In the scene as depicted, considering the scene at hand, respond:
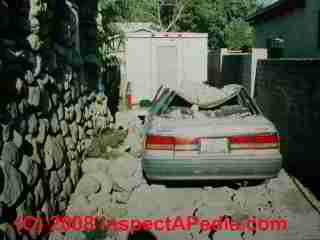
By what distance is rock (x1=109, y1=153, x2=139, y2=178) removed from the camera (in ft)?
18.6

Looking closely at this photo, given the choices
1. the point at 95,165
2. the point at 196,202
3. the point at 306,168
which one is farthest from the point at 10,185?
the point at 306,168

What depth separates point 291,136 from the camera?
6.67 m

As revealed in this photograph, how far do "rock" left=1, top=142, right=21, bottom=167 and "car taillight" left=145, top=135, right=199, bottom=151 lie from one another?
189cm

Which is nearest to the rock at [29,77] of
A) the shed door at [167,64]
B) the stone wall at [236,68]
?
the stone wall at [236,68]

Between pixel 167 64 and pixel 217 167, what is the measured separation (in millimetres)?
9102

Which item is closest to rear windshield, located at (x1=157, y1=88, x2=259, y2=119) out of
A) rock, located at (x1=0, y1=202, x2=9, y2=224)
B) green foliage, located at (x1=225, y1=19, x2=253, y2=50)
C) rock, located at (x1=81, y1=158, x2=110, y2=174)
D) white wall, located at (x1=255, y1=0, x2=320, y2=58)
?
rock, located at (x1=81, y1=158, x2=110, y2=174)

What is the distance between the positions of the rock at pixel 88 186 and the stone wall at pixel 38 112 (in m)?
0.11

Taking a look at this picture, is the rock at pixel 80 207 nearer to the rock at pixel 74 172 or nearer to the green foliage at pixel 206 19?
the rock at pixel 74 172

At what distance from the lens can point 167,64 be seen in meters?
13.2

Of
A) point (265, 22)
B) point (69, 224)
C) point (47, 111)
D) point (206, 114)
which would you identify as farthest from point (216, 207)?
point (265, 22)

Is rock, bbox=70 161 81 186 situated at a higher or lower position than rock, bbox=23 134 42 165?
lower

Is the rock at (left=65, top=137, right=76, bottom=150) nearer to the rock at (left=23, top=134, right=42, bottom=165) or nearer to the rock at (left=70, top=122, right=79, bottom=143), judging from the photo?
the rock at (left=70, top=122, right=79, bottom=143)

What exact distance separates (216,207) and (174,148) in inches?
38.0

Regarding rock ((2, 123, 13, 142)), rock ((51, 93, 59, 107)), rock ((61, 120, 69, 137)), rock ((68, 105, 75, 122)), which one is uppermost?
rock ((51, 93, 59, 107))
